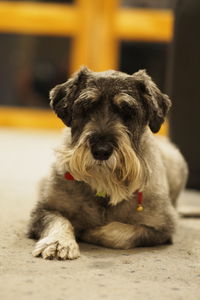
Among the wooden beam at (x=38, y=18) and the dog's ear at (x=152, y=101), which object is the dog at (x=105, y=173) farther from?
the wooden beam at (x=38, y=18)

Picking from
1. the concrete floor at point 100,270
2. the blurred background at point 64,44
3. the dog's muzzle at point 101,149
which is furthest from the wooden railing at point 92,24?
the dog's muzzle at point 101,149

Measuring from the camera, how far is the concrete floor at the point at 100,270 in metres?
1.81

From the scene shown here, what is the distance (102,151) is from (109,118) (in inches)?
7.4

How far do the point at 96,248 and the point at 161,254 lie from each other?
0.87ft

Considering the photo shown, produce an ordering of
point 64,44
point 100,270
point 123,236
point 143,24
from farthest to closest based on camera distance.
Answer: point 64,44 → point 143,24 → point 123,236 → point 100,270

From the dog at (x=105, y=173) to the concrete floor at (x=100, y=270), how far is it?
0.26 ft

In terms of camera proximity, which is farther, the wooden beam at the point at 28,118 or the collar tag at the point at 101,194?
the wooden beam at the point at 28,118

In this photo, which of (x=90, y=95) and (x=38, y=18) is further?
(x=38, y=18)

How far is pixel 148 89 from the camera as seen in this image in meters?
2.44

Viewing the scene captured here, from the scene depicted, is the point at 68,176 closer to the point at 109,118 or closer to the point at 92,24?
the point at 109,118

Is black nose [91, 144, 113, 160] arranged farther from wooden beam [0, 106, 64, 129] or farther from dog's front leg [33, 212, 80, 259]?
wooden beam [0, 106, 64, 129]

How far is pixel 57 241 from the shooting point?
225 cm

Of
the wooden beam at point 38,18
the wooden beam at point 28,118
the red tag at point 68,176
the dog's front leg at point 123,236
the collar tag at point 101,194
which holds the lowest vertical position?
the wooden beam at point 28,118

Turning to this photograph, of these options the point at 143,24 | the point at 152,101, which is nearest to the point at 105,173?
the point at 152,101
